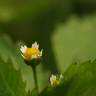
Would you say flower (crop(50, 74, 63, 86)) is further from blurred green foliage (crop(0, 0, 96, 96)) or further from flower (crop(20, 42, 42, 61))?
blurred green foliage (crop(0, 0, 96, 96))

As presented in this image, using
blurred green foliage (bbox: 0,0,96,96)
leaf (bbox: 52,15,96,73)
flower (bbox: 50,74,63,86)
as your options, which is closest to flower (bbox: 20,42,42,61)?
flower (bbox: 50,74,63,86)

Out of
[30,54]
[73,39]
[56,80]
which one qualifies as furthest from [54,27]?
[56,80]

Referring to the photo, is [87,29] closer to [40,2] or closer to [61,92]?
[40,2]

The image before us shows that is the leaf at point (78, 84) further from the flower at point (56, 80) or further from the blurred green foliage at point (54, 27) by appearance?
the blurred green foliage at point (54, 27)

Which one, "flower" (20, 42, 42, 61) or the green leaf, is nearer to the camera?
the green leaf

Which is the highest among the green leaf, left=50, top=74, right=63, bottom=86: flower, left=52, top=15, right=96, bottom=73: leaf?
the green leaf

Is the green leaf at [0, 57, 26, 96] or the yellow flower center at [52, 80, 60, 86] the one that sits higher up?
the green leaf at [0, 57, 26, 96]

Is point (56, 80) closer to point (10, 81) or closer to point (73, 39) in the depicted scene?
point (10, 81)

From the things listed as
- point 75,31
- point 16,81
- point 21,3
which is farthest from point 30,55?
point 21,3
